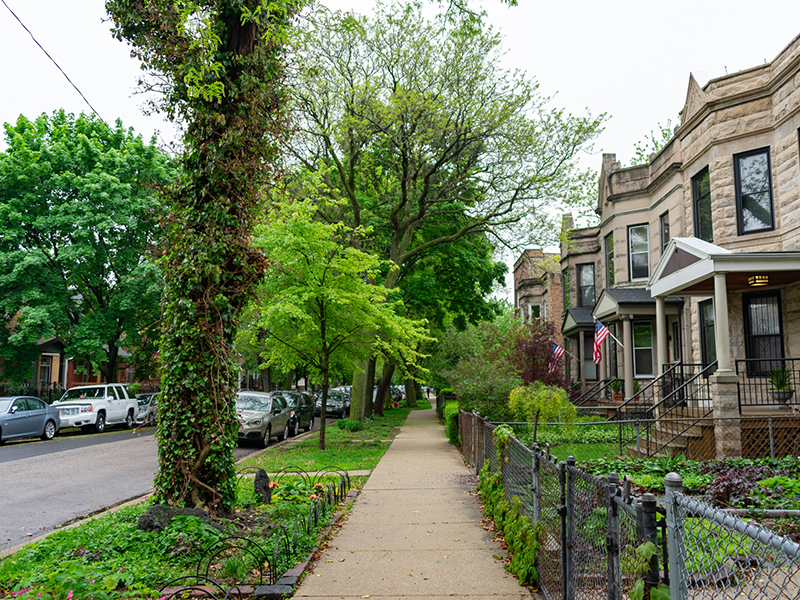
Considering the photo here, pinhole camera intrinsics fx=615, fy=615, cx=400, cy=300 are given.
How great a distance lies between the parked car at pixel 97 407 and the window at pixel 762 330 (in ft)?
73.1

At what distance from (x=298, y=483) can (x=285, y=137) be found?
5.49 meters

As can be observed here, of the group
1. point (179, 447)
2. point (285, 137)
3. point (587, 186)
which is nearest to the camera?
point (179, 447)

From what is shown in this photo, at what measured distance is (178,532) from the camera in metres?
6.55

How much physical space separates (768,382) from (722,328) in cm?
222

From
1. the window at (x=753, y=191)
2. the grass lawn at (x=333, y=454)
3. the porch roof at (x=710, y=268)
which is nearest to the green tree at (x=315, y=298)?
the grass lawn at (x=333, y=454)

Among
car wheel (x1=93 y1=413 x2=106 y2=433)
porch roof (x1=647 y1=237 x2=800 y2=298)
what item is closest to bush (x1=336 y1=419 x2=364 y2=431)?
car wheel (x1=93 y1=413 x2=106 y2=433)

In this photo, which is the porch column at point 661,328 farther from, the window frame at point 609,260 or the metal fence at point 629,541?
the metal fence at point 629,541

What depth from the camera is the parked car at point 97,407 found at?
2391cm

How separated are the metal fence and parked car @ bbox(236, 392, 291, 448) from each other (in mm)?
12124

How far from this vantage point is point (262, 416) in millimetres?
18375

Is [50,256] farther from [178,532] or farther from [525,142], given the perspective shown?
[178,532]

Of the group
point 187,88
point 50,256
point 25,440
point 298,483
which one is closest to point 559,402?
point 298,483

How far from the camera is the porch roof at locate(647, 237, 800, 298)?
11.9 meters

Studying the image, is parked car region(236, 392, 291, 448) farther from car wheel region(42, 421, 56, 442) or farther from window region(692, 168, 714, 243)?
window region(692, 168, 714, 243)
